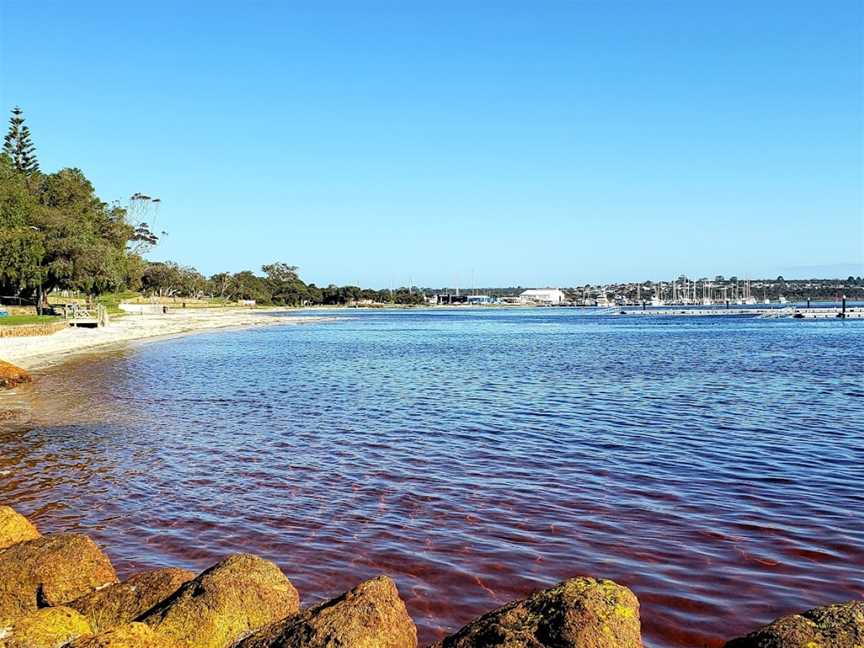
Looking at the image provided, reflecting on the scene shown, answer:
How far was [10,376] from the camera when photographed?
84.4 ft

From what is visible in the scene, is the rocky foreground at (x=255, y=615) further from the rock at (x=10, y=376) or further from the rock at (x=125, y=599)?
the rock at (x=10, y=376)

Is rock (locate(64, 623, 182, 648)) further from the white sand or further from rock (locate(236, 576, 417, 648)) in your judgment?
the white sand

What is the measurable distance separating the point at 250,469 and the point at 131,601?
8124 millimetres

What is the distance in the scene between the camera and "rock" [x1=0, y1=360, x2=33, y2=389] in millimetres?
25333

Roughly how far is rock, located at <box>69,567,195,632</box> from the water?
2.51 m

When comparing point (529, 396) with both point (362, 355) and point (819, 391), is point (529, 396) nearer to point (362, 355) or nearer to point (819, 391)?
point (819, 391)

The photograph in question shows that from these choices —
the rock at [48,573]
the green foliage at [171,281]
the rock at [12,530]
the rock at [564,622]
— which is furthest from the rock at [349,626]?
the green foliage at [171,281]

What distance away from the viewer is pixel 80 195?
81.5 meters

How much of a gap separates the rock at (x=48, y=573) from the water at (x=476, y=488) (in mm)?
2439

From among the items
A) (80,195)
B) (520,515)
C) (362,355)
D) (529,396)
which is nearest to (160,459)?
(520,515)

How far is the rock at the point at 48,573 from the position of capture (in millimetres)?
5578

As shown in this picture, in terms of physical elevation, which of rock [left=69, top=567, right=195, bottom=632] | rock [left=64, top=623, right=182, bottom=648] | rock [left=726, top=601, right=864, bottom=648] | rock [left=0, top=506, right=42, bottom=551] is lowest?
rock [left=69, top=567, right=195, bottom=632]

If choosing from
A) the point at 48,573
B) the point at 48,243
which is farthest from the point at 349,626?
the point at 48,243

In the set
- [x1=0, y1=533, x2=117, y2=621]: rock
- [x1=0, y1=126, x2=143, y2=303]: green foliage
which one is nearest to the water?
[x1=0, y1=533, x2=117, y2=621]: rock
